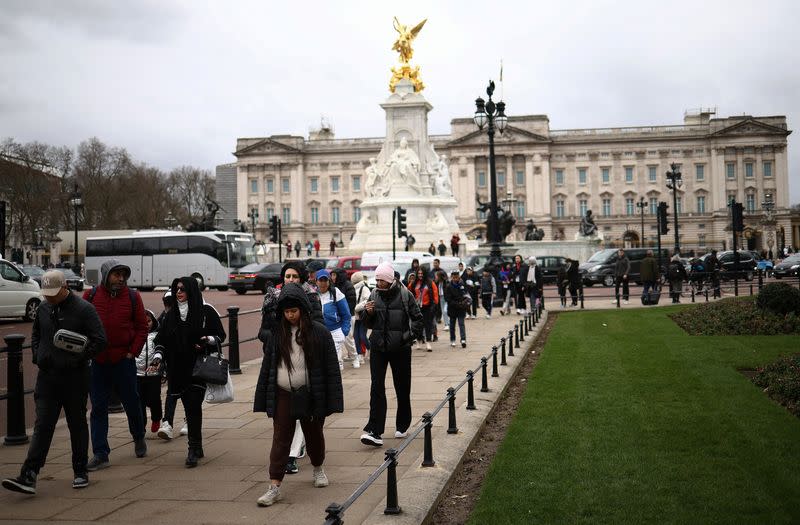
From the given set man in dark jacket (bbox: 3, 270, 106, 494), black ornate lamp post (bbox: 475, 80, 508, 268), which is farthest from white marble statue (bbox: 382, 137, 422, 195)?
man in dark jacket (bbox: 3, 270, 106, 494)

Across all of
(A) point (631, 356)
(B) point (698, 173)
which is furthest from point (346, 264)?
(B) point (698, 173)

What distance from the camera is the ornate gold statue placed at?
53969 millimetres

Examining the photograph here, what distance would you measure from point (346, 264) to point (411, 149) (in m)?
18.0

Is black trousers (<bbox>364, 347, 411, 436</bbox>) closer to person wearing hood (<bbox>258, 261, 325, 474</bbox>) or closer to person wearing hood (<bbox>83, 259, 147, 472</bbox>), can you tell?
person wearing hood (<bbox>258, 261, 325, 474</bbox>)

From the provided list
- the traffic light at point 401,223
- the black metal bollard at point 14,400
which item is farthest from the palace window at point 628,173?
the black metal bollard at point 14,400

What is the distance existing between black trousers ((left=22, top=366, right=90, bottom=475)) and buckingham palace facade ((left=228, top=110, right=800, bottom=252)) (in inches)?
4082

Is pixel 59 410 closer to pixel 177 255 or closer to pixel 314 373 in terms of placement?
pixel 314 373

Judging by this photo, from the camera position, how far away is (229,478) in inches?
285

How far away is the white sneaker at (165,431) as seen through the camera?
888 cm

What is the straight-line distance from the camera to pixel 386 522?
19.1ft

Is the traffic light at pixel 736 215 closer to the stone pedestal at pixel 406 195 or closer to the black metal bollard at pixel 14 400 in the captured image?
the stone pedestal at pixel 406 195

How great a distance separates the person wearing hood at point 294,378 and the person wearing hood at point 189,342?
4.54ft

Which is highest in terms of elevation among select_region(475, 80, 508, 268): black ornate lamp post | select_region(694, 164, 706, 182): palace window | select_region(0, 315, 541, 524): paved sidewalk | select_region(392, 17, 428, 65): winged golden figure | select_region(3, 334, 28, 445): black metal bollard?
select_region(392, 17, 428, 65): winged golden figure

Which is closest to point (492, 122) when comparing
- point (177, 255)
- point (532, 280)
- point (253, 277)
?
point (532, 280)
